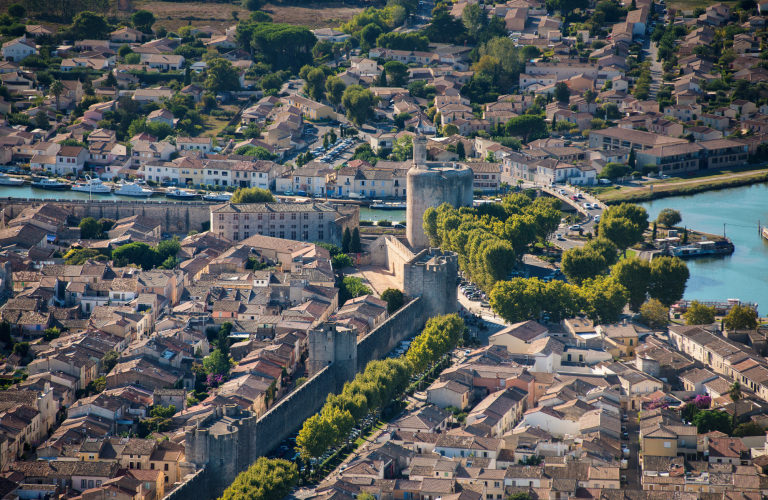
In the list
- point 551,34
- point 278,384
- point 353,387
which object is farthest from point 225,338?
point 551,34

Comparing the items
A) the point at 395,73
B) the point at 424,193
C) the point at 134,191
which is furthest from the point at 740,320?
the point at 395,73

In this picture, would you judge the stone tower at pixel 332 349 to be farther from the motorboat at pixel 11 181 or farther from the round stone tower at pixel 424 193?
the motorboat at pixel 11 181

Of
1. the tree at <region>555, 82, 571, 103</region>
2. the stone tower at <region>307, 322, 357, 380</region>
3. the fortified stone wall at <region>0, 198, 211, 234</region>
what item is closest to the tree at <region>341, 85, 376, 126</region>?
the tree at <region>555, 82, 571, 103</region>

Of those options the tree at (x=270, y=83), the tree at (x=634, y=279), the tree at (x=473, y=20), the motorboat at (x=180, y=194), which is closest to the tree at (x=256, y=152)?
the motorboat at (x=180, y=194)

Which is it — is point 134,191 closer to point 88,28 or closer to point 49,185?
point 49,185

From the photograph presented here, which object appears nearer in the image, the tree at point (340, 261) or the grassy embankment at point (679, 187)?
the tree at point (340, 261)

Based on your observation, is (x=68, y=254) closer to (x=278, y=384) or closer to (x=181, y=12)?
(x=278, y=384)
